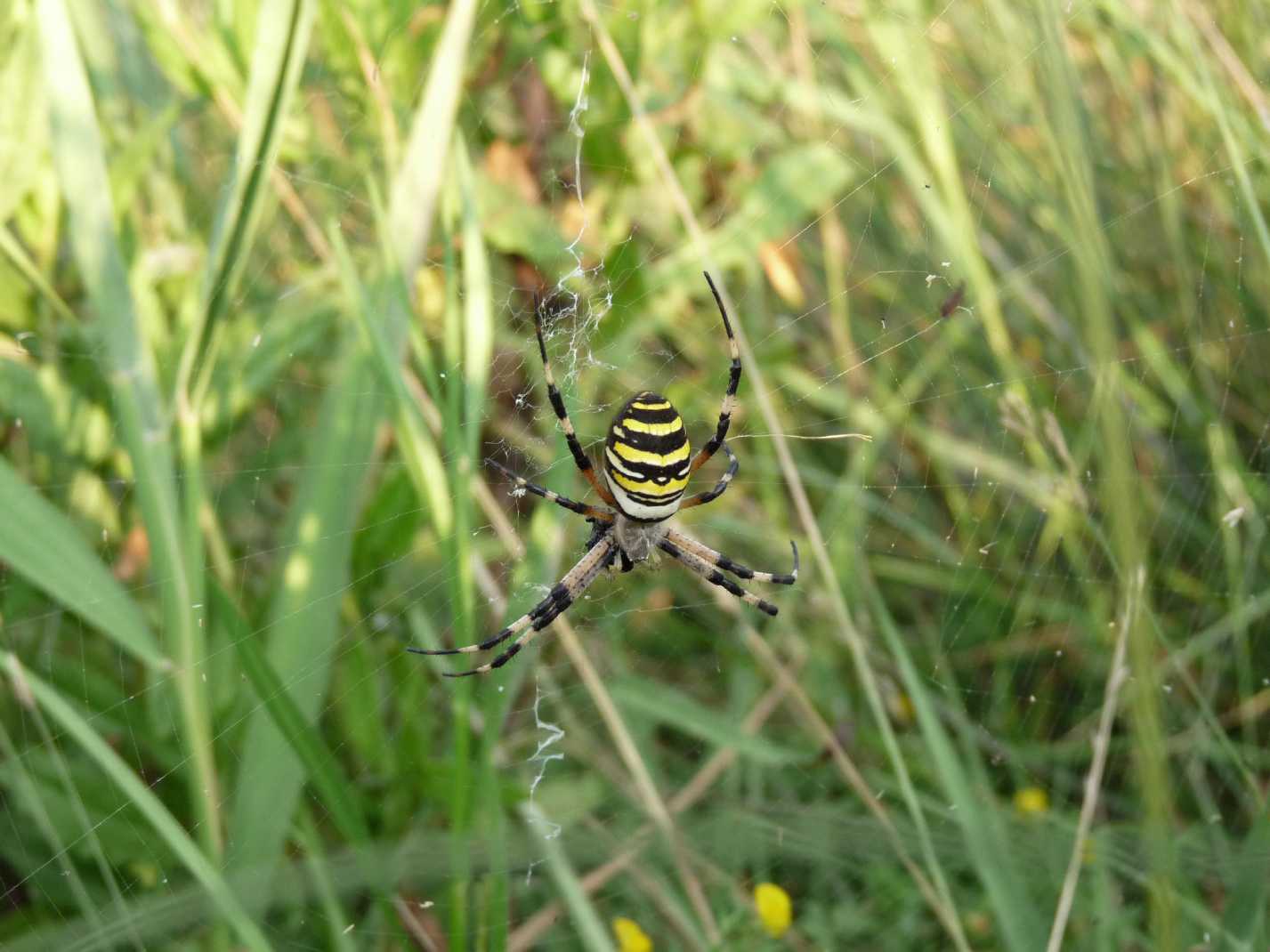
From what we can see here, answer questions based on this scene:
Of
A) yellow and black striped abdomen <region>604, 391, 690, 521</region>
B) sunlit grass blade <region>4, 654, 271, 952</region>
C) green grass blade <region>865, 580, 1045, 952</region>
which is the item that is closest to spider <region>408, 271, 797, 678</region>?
yellow and black striped abdomen <region>604, 391, 690, 521</region>

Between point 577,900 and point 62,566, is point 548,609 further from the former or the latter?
point 62,566

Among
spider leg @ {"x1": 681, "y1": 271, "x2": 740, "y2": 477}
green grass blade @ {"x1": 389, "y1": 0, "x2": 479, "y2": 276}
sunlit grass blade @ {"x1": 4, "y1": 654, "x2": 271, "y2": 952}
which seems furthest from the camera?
spider leg @ {"x1": 681, "y1": 271, "x2": 740, "y2": 477}

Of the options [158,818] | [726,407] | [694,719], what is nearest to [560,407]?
[726,407]

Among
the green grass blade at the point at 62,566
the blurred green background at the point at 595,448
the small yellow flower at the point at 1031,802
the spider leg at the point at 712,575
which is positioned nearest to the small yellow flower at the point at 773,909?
the blurred green background at the point at 595,448

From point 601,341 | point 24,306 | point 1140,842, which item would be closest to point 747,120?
point 601,341

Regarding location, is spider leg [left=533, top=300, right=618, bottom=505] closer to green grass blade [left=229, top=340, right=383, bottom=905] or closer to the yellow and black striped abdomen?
the yellow and black striped abdomen

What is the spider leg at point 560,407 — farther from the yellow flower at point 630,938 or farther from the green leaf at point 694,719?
the yellow flower at point 630,938
